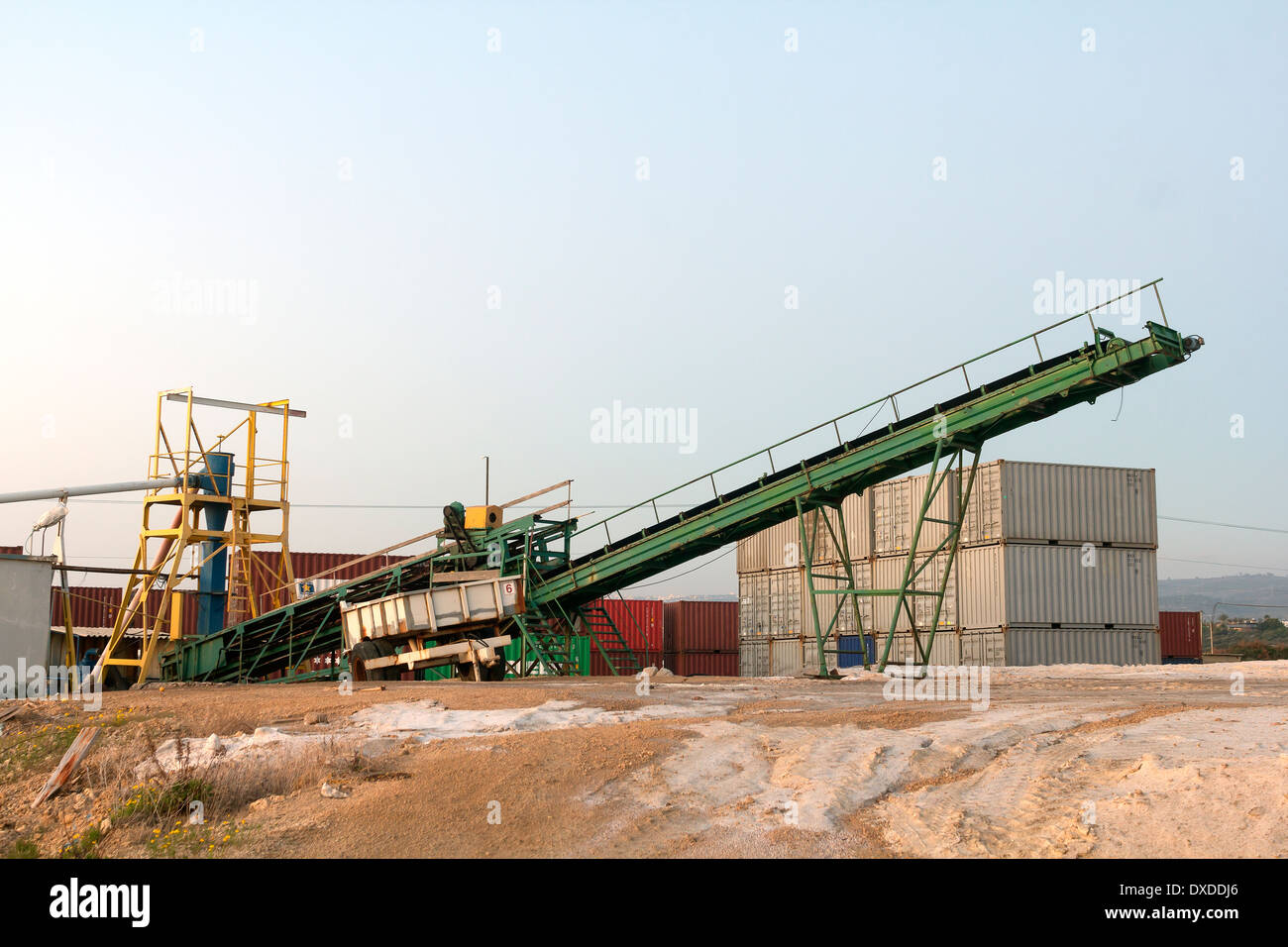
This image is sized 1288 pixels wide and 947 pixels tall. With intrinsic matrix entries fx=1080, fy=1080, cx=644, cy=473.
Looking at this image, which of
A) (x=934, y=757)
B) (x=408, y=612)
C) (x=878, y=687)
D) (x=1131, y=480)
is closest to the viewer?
(x=934, y=757)

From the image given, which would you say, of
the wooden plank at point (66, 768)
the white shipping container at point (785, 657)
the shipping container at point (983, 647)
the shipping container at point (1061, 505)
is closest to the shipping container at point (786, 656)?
the white shipping container at point (785, 657)

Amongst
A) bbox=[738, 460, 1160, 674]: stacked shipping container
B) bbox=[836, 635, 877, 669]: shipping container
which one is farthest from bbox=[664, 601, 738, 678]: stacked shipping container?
bbox=[738, 460, 1160, 674]: stacked shipping container

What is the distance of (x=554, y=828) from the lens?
27.2 feet

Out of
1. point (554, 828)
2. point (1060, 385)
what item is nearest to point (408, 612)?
point (1060, 385)

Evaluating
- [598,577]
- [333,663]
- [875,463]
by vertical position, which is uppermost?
[875,463]

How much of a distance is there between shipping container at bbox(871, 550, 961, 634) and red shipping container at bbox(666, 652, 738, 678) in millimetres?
12691

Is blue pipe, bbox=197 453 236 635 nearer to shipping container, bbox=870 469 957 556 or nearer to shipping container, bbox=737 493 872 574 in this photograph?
shipping container, bbox=737 493 872 574

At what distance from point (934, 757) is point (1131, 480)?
24378 millimetres

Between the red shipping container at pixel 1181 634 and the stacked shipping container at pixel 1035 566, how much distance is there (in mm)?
16182

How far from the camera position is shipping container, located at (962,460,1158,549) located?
30125 mm

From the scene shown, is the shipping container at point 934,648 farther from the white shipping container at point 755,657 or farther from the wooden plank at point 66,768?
the wooden plank at point 66,768

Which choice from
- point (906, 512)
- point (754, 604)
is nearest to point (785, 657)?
point (754, 604)
